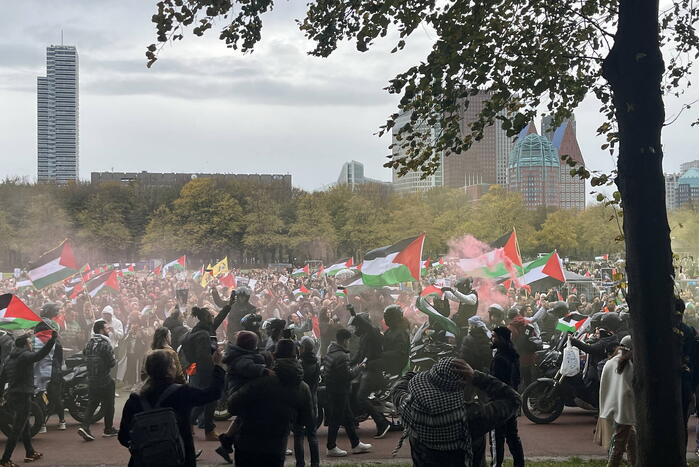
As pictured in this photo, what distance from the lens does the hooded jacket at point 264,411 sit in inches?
238

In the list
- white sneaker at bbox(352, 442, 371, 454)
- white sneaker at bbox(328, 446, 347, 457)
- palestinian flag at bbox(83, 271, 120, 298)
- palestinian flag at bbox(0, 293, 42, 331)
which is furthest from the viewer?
palestinian flag at bbox(83, 271, 120, 298)

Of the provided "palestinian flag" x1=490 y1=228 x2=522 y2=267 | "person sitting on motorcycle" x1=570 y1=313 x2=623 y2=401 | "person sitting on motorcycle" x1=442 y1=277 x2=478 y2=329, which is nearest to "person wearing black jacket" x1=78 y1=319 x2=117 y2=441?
"person sitting on motorcycle" x1=442 y1=277 x2=478 y2=329

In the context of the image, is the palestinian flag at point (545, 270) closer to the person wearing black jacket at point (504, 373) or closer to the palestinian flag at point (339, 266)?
the palestinian flag at point (339, 266)

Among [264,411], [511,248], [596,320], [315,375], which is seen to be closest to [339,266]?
[511,248]

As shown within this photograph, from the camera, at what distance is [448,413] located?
16.4ft

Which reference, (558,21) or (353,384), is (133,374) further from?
(558,21)

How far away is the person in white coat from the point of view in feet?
27.6

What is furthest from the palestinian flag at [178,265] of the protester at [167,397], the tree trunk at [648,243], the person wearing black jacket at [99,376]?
the protester at [167,397]

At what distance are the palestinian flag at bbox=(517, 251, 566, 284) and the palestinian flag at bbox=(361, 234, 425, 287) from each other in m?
3.77

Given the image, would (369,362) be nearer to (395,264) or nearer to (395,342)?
(395,342)

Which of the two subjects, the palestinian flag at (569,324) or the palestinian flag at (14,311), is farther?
the palestinian flag at (569,324)

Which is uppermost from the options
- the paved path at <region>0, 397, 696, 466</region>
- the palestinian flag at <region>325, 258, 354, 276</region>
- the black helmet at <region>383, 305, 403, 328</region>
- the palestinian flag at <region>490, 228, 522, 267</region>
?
the palestinian flag at <region>490, 228, 522, 267</region>

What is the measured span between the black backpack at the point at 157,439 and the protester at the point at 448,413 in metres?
1.38

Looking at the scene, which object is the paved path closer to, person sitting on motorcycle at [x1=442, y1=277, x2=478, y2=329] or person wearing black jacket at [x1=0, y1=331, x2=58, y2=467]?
person wearing black jacket at [x1=0, y1=331, x2=58, y2=467]
